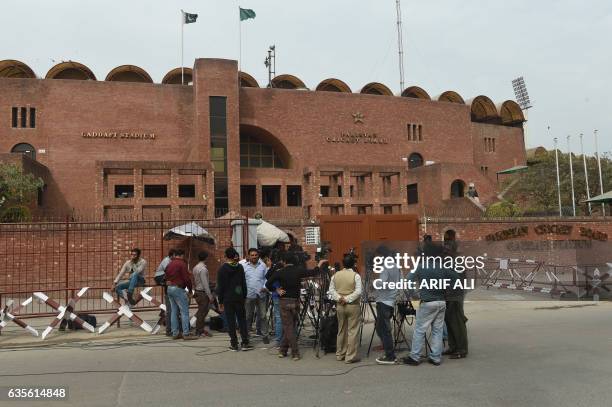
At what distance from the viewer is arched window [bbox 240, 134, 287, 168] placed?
1629 inches

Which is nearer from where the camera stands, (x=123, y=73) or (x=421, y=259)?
(x=421, y=259)

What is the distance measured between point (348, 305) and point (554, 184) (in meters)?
32.7

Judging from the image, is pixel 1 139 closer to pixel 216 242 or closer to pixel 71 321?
pixel 216 242

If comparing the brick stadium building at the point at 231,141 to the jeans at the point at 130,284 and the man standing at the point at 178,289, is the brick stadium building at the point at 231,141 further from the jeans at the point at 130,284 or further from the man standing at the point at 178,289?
the man standing at the point at 178,289

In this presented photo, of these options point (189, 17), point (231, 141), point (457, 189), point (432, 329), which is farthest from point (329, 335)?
point (189, 17)

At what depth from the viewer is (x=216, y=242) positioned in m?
17.3

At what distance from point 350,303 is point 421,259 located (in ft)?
4.57

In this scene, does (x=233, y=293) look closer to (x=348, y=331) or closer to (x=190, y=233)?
(x=348, y=331)

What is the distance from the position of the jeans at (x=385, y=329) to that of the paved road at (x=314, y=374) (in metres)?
0.31

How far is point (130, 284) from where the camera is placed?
10.8m

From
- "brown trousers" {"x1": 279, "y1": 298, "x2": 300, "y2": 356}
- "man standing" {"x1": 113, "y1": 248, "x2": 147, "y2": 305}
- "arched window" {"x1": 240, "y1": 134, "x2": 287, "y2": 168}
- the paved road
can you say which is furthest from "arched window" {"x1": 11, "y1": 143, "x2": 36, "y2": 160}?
"brown trousers" {"x1": 279, "y1": 298, "x2": 300, "y2": 356}

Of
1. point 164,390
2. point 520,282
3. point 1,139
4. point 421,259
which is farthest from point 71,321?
point 1,139

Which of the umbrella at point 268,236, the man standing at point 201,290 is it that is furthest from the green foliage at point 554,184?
the man standing at point 201,290

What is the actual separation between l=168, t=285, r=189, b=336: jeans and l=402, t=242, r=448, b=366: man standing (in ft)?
14.0
